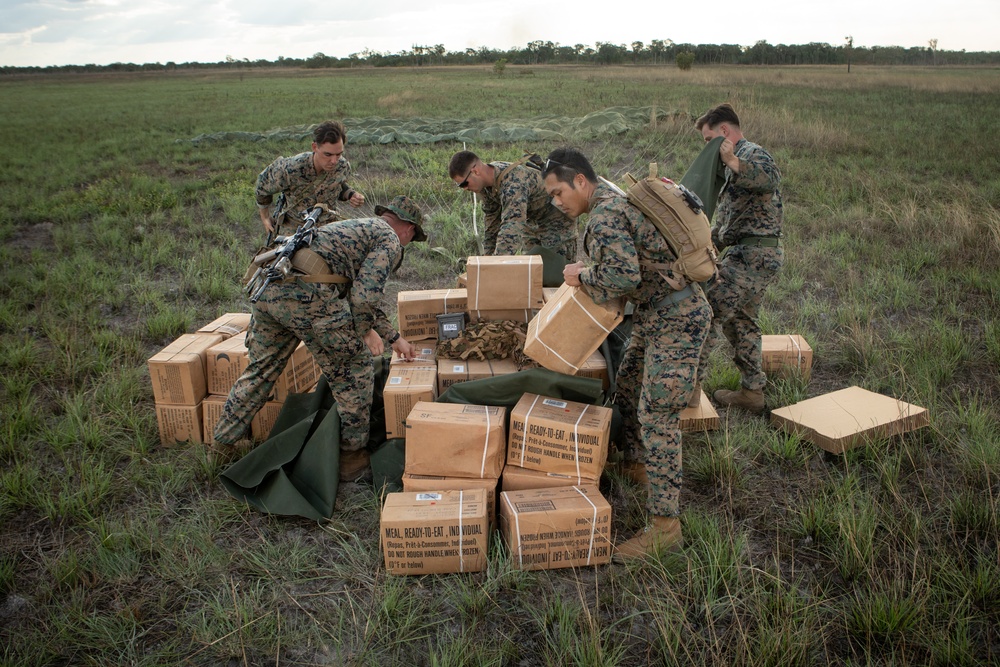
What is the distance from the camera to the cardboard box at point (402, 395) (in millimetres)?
4129

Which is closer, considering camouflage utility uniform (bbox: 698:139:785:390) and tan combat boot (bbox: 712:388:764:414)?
camouflage utility uniform (bbox: 698:139:785:390)

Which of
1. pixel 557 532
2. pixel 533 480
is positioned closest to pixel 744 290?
pixel 533 480

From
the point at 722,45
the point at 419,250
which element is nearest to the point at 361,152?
the point at 419,250

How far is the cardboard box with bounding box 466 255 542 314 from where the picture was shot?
181 inches

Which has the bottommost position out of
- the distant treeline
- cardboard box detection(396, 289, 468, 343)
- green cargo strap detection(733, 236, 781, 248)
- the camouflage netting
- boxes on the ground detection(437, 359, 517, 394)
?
boxes on the ground detection(437, 359, 517, 394)

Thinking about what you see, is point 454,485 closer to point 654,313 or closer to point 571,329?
point 571,329

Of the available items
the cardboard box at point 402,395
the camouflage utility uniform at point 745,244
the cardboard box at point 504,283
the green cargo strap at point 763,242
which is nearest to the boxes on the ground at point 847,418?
the camouflage utility uniform at point 745,244

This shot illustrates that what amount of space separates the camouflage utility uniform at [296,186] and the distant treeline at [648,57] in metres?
50.5

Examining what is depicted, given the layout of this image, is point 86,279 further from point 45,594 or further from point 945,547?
point 945,547

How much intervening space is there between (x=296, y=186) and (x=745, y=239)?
3901 mm

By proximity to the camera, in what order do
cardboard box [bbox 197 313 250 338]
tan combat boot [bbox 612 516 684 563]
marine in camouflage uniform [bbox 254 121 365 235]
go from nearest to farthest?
tan combat boot [bbox 612 516 684 563] → cardboard box [bbox 197 313 250 338] → marine in camouflage uniform [bbox 254 121 365 235]

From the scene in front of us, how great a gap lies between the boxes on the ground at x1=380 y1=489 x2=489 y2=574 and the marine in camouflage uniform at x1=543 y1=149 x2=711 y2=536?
100 cm

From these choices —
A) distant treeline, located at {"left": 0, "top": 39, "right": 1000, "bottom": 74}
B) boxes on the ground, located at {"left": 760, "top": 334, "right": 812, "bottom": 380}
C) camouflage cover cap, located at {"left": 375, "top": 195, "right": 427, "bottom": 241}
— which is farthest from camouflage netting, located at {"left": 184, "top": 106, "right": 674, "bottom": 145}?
distant treeline, located at {"left": 0, "top": 39, "right": 1000, "bottom": 74}

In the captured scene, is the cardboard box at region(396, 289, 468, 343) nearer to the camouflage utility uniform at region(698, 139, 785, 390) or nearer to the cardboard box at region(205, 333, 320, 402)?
the cardboard box at region(205, 333, 320, 402)
